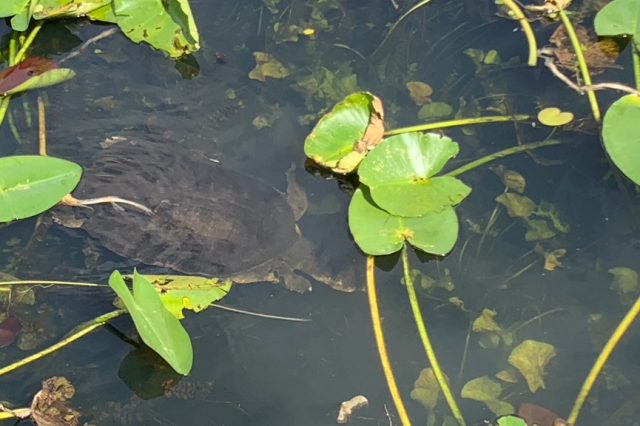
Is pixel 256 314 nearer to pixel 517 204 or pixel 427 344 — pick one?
pixel 427 344

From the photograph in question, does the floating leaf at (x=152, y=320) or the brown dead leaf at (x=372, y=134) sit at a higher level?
the brown dead leaf at (x=372, y=134)

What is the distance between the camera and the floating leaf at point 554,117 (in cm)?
303

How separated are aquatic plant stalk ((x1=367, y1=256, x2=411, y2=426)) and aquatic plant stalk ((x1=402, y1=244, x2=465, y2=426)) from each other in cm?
12

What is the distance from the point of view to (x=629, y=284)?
267cm

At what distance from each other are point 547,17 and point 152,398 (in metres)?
2.28

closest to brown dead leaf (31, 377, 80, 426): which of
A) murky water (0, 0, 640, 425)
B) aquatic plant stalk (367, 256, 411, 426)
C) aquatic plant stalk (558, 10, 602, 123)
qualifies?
murky water (0, 0, 640, 425)

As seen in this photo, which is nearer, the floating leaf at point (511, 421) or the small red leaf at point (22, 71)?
the floating leaf at point (511, 421)

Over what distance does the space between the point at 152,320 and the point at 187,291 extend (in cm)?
32

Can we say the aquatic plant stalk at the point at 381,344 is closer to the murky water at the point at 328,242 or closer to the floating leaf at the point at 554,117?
the murky water at the point at 328,242

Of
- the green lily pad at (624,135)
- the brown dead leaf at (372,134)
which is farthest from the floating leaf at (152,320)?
the green lily pad at (624,135)

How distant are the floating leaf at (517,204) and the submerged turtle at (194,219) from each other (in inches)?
28.0

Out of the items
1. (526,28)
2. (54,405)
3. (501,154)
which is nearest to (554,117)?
(501,154)

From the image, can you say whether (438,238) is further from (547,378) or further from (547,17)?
(547,17)

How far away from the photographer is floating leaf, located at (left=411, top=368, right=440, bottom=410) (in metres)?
2.47
